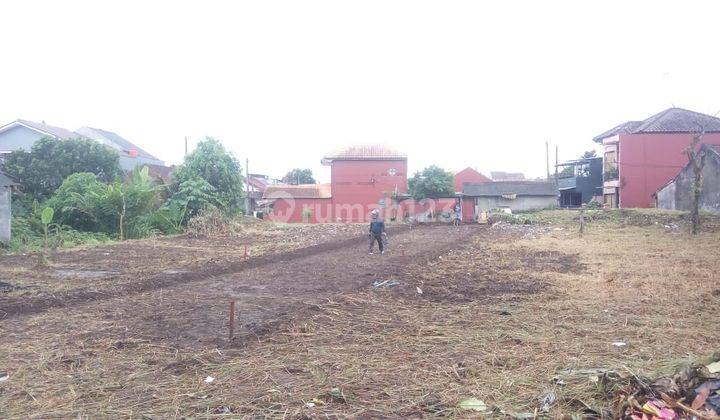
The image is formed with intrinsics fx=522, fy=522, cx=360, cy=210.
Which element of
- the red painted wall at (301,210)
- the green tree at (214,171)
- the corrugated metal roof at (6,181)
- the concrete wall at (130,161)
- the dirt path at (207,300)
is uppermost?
the concrete wall at (130,161)

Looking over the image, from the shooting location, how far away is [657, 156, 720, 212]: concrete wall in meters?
29.5

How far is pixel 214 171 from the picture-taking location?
32.2 meters

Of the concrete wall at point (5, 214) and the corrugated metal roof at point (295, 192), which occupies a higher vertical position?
the corrugated metal roof at point (295, 192)

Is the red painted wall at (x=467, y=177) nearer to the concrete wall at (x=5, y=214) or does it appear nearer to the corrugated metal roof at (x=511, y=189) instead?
the corrugated metal roof at (x=511, y=189)

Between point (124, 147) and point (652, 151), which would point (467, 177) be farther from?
point (124, 147)

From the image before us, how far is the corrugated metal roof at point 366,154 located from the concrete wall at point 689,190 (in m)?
20.4

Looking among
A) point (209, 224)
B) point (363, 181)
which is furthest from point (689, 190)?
point (209, 224)

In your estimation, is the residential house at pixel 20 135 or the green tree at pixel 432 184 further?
the green tree at pixel 432 184

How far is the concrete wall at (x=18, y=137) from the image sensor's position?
4025 cm

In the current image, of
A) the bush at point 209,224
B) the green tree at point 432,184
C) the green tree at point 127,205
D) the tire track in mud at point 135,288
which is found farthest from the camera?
the green tree at point 432,184

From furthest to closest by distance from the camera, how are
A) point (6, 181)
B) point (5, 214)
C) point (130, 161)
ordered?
point (130, 161)
point (6, 181)
point (5, 214)

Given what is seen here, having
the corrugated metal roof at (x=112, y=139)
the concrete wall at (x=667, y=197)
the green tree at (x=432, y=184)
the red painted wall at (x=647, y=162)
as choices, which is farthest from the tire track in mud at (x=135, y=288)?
the corrugated metal roof at (x=112, y=139)

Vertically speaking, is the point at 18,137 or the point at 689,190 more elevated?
the point at 18,137

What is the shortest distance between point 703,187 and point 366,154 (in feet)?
82.5
